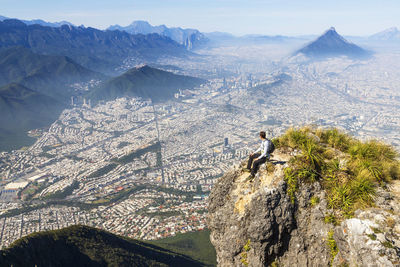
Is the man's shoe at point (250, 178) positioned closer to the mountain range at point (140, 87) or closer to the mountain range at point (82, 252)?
the mountain range at point (82, 252)

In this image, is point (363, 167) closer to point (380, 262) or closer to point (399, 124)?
point (380, 262)

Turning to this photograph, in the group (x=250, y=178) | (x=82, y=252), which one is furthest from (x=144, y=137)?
(x=250, y=178)

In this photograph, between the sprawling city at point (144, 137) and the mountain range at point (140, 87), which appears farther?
the mountain range at point (140, 87)

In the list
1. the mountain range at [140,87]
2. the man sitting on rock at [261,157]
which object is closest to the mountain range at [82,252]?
the man sitting on rock at [261,157]

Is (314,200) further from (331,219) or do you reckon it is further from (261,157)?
(261,157)

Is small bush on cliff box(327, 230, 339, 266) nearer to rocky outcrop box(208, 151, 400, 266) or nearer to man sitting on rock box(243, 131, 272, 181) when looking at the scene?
rocky outcrop box(208, 151, 400, 266)

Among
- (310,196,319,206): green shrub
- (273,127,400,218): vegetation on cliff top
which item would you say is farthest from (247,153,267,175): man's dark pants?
(310,196,319,206): green shrub
